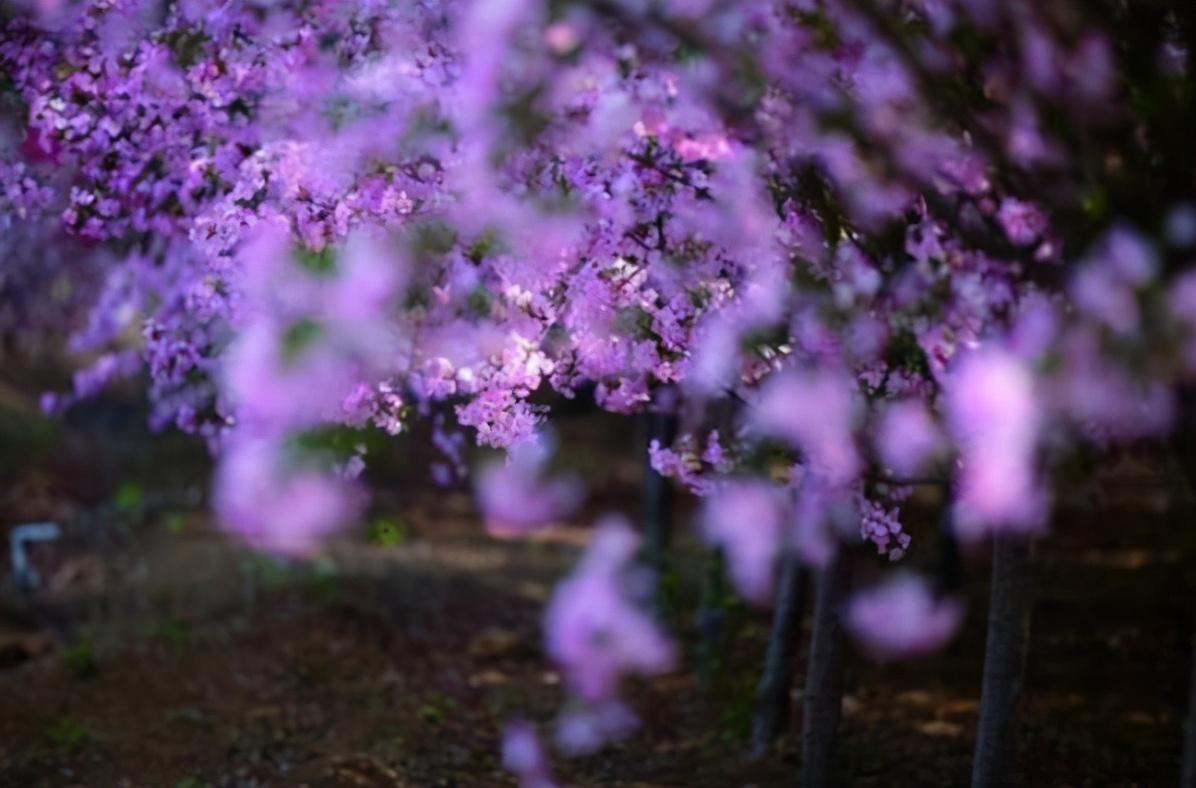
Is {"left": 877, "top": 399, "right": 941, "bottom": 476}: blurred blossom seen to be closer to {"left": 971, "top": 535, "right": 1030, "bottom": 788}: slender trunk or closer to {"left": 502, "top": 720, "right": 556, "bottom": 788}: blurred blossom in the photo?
{"left": 971, "top": 535, "right": 1030, "bottom": 788}: slender trunk

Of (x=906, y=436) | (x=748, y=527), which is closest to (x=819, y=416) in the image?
(x=906, y=436)

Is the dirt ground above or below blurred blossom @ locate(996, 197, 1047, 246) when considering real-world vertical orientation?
below

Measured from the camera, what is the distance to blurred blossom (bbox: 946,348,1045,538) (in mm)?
4703

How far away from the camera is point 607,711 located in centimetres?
784

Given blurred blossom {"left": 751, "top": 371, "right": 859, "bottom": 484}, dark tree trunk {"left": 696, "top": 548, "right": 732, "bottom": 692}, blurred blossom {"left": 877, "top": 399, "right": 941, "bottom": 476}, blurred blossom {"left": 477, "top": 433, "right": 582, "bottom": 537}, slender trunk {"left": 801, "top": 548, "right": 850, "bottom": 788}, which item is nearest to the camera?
blurred blossom {"left": 751, "top": 371, "right": 859, "bottom": 484}

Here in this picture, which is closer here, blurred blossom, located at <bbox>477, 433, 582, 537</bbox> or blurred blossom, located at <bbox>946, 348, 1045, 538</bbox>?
blurred blossom, located at <bbox>946, 348, 1045, 538</bbox>

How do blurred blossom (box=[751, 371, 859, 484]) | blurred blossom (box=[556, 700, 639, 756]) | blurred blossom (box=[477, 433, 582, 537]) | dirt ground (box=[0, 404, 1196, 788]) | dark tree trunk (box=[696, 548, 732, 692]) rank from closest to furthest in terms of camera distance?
1. blurred blossom (box=[751, 371, 859, 484])
2. dirt ground (box=[0, 404, 1196, 788])
3. blurred blossom (box=[556, 700, 639, 756])
4. dark tree trunk (box=[696, 548, 732, 692])
5. blurred blossom (box=[477, 433, 582, 537])

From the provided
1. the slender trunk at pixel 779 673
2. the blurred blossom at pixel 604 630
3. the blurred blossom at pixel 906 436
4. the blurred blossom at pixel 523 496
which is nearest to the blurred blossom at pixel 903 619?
the blurred blossom at pixel 604 630

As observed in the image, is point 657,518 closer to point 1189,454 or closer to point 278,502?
point 278,502

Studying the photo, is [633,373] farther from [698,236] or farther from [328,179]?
[328,179]

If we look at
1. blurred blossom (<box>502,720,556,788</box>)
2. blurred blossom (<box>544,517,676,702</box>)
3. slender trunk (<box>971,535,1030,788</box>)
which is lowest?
blurred blossom (<box>502,720,556,788</box>)

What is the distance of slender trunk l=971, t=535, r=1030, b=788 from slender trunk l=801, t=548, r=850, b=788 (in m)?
0.90

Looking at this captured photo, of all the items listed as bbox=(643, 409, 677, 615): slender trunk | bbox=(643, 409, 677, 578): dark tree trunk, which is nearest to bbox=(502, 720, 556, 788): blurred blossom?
bbox=(643, 409, 677, 615): slender trunk

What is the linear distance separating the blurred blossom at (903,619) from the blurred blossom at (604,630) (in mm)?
1239
